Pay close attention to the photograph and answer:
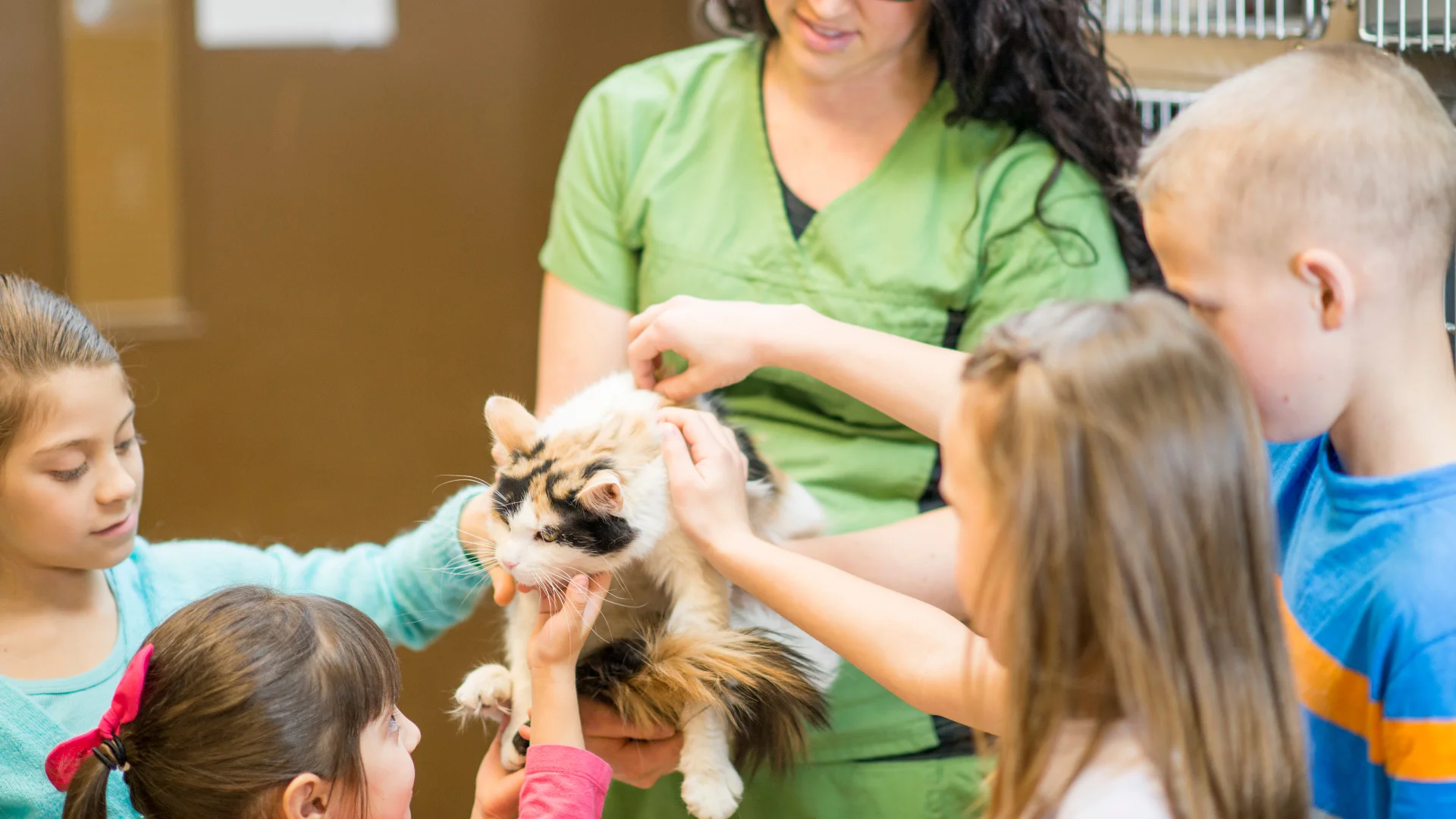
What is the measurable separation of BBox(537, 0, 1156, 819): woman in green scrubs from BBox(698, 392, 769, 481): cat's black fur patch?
0.14 feet

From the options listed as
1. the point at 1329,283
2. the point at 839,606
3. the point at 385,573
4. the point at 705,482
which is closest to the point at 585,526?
the point at 705,482

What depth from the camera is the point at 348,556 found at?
4.80ft

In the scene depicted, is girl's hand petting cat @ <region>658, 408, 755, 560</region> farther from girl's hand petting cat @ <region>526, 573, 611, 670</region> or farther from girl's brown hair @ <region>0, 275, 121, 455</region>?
girl's brown hair @ <region>0, 275, 121, 455</region>

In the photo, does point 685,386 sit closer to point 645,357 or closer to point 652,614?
point 645,357

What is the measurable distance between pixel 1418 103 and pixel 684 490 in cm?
64

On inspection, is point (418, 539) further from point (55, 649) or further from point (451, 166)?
point (451, 166)

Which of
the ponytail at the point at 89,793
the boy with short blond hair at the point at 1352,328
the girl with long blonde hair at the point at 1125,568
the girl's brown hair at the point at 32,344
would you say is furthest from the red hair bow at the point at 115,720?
the boy with short blond hair at the point at 1352,328

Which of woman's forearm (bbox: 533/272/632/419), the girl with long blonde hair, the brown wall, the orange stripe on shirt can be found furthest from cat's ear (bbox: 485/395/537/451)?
the brown wall

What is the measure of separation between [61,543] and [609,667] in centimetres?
54

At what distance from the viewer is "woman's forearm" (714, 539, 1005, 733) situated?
948 mm

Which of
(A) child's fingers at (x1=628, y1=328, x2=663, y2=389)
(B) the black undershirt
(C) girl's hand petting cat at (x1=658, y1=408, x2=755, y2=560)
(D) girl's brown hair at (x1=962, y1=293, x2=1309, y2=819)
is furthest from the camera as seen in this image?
(B) the black undershirt

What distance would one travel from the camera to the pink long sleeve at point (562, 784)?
40.4 inches

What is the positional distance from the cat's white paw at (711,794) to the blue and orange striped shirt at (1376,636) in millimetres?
505

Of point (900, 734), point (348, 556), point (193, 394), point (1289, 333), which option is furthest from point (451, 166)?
point (1289, 333)
